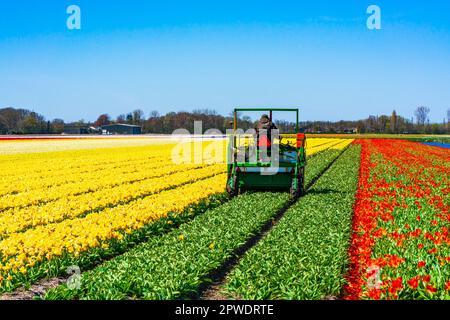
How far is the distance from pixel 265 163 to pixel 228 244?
695cm

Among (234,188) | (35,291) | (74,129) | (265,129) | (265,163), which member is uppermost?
(74,129)

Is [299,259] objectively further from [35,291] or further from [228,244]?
[35,291]

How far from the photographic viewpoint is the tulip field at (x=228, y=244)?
7.73 meters

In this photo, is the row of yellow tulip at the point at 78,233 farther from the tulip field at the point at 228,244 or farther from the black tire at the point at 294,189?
the black tire at the point at 294,189

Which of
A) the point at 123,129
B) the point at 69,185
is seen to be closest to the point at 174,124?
the point at 123,129

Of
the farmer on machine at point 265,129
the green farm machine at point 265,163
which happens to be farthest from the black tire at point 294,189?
the farmer on machine at point 265,129

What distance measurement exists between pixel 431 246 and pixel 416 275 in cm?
224

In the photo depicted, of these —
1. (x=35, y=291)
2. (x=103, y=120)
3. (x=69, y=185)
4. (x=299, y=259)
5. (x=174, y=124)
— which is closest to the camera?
(x=35, y=291)

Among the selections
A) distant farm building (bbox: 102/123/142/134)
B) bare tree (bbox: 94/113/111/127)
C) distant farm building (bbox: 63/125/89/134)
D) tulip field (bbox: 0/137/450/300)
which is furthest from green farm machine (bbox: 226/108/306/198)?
bare tree (bbox: 94/113/111/127)

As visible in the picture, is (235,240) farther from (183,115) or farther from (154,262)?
(183,115)

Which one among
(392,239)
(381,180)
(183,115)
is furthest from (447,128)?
(392,239)

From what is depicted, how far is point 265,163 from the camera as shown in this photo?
17109mm

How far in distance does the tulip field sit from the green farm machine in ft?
1.56

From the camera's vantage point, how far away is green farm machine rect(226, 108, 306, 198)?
668 inches
